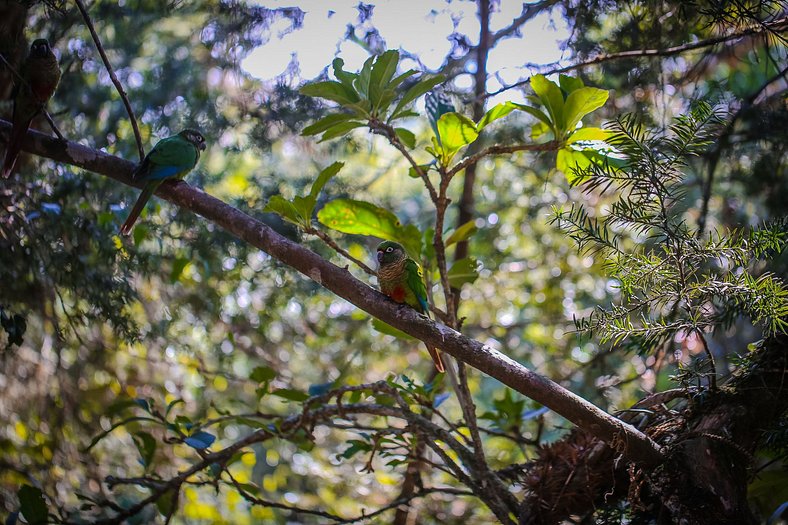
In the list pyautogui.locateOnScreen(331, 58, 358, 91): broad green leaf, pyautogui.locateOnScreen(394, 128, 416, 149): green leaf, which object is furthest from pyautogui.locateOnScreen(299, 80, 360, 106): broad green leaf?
pyautogui.locateOnScreen(394, 128, 416, 149): green leaf

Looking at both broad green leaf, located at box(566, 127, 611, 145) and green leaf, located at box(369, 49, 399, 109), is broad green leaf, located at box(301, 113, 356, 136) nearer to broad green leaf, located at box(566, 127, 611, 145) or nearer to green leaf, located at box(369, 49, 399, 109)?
green leaf, located at box(369, 49, 399, 109)

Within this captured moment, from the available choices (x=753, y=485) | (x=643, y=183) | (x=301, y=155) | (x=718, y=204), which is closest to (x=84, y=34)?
(x=301, y=155)

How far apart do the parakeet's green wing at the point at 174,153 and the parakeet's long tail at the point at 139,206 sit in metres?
0.12

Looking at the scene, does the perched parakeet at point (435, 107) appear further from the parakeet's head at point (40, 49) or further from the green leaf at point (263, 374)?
the parakeet's head at point (40, 49)

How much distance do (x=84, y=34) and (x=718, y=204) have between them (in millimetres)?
4826

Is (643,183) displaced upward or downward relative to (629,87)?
downward

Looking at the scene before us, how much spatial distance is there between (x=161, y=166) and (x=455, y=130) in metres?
1.29

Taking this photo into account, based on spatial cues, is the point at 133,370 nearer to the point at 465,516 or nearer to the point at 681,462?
the point at 465,516

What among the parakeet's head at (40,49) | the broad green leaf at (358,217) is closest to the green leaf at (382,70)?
the broad green leaf at (358,217)

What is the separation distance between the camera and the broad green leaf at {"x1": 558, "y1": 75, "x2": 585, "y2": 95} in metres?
2.26

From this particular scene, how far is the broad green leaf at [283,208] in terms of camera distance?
2.26 m

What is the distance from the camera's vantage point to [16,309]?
3152mm

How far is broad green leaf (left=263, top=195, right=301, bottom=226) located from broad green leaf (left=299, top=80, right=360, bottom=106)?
403 millimetres

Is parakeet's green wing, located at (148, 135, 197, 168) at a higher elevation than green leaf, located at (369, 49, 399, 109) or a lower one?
higher
